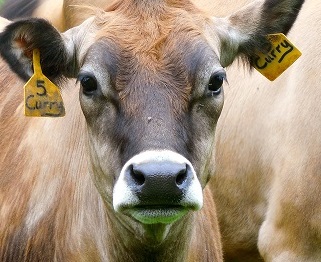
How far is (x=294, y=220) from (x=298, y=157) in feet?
1.40

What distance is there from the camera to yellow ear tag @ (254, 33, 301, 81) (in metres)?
5.84

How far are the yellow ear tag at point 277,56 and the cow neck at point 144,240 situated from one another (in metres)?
1.01

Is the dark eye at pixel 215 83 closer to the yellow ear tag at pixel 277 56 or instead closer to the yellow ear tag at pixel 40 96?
the yellow ear tag at pixel 277 56

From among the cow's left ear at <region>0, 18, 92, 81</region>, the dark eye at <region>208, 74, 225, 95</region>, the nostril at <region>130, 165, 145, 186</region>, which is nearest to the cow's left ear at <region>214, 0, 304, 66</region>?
the dark eye at <region>208, 74, 225, 95</region>

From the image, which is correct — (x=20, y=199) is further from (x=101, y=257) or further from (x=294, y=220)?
(x=294, y=220)

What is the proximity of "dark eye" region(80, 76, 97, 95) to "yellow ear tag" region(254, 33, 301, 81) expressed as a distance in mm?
1122

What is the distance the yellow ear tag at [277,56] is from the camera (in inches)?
230

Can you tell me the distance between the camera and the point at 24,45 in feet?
18.2

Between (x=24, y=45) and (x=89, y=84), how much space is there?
0.57m

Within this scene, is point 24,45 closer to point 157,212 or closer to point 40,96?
point 40,96

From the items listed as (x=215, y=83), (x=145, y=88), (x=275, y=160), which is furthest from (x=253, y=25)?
(x=275, y=160)

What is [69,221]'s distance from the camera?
18.9 feet

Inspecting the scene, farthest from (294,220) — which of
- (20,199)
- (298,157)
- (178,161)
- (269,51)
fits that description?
(178,161)

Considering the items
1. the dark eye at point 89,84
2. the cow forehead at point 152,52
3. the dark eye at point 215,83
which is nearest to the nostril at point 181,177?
the cow forehead at point 152,52
